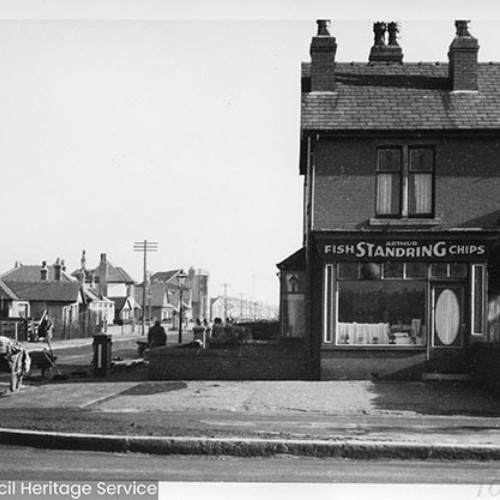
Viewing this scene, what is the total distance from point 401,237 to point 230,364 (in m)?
5.21

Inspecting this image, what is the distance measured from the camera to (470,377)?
17.8 meters

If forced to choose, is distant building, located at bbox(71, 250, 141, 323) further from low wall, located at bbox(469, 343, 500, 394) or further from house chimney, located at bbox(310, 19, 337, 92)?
low wall, located at bbox(469, 343, 500, 394)

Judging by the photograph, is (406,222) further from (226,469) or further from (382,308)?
(226,469)

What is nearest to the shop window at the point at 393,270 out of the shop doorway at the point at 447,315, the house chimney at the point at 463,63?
the shop doorway at the point at 447,315

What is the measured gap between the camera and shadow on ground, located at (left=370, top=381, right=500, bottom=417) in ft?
43.3

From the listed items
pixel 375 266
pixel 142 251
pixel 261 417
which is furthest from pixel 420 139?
pixel 142 251

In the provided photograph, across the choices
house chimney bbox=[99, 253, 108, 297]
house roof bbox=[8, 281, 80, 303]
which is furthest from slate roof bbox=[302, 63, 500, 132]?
house chimney bbox=[99, 253, 108, 297]

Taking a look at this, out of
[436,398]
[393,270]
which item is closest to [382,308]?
[393,270]

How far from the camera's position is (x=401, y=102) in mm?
19125

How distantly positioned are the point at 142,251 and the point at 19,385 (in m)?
49.2

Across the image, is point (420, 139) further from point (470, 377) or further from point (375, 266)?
point (470, 377)

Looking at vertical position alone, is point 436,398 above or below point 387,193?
below

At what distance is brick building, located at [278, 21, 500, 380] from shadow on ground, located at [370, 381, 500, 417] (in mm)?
1119

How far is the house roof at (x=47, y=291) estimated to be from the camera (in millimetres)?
65500
